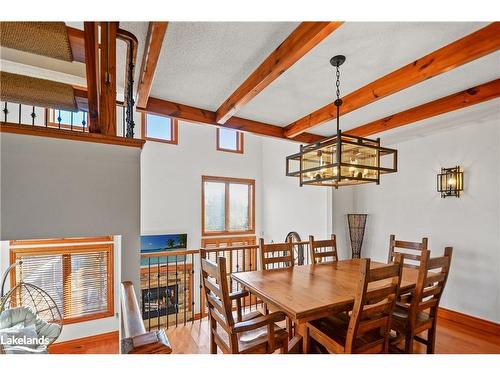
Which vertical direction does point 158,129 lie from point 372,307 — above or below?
above

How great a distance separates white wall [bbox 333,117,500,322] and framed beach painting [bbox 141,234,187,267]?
13.8 feet

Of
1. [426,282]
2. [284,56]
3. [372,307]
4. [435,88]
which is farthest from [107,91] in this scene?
[435,88]

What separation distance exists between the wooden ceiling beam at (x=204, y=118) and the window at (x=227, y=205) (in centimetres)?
323

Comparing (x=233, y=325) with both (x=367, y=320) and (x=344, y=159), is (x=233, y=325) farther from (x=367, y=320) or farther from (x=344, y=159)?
(x=344, y=159)

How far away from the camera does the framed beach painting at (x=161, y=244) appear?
5.63m

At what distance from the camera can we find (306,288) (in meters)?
2.04

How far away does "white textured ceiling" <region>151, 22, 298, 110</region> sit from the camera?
5.40 ft

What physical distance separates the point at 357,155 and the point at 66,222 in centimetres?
214

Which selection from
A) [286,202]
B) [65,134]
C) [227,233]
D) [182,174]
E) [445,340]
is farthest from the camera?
[227,233]

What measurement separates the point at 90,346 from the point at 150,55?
3733mm

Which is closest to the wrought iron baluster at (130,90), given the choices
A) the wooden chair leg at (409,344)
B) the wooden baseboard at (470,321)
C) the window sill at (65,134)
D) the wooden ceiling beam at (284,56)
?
the window sill at (65,134)

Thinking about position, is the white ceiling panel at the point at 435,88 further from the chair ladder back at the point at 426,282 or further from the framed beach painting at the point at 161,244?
the framed beach painting at the point at 161,244

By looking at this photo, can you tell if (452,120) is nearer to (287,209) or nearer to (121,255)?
(287,209)

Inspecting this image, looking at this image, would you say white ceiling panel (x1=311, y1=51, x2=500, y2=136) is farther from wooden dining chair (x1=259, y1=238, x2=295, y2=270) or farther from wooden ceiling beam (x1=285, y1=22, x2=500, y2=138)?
wooden dining chair (x1=259, y1=238, x2=295, y2=270)
